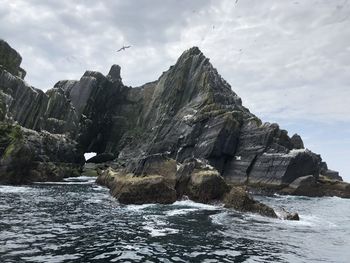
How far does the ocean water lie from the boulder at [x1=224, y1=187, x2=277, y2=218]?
5.04 feet

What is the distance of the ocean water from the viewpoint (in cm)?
2106

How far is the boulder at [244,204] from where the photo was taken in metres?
40.0

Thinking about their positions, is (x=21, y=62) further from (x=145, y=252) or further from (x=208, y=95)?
(x=145, y=252)

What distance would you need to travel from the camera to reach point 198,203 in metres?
45.2

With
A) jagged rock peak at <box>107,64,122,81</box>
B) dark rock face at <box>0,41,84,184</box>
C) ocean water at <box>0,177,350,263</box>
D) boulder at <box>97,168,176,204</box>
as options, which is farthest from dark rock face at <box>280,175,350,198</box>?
jagged rock peak at <box>107,64,122,81</box>

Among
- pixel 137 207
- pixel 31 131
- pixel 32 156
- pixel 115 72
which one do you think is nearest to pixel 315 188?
pixel 137 207

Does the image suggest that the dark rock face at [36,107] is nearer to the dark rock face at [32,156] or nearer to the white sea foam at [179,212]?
the dark rock face at [32,156]

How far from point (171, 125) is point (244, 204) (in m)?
67.8

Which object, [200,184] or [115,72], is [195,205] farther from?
[115,72]

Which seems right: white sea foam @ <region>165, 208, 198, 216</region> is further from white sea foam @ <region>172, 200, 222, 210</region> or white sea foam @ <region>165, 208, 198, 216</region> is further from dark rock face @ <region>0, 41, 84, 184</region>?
dark rock face @ <region>0, 41, 84, 184</region>

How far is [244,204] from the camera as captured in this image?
41594mm

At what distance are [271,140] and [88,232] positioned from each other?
221 feet

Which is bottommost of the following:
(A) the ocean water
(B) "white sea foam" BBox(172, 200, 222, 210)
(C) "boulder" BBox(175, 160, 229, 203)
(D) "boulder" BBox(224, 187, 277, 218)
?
(A) the ocean water

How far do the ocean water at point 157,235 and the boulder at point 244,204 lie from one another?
1.54 metres
